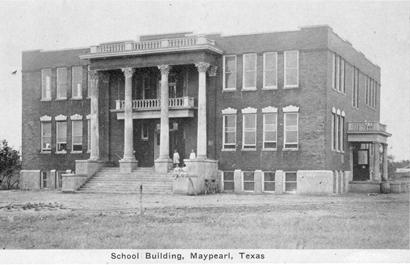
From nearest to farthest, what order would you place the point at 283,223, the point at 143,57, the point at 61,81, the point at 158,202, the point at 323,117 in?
the point at 283,223
the point at 158,202
the point at 323,117
the point at 143,57
the point at 61,81

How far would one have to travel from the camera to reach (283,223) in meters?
17.3

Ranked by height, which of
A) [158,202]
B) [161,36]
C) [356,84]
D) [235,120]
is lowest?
[158,202]

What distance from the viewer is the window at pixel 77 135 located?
132ft

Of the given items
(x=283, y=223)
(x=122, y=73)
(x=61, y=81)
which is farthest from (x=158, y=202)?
(x=61, y=81)

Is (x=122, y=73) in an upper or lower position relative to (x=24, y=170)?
upper

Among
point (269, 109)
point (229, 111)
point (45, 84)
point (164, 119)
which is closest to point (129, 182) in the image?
point (164, 119)

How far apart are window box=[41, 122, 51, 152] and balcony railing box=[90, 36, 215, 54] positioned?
23.0ft

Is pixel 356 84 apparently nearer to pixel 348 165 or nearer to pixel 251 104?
pixel 348 165

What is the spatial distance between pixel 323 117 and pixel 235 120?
493 centimetres

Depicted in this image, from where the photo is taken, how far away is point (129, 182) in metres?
34.6

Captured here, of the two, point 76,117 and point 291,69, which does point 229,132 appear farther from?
point 76,117

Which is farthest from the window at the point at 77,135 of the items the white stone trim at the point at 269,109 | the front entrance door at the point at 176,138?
the white stone trim at the point at 269,109

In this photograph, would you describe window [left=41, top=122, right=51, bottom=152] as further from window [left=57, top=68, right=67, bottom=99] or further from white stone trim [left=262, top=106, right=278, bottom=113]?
white stone trim [left=262, top=106, right=278, bottom=113]

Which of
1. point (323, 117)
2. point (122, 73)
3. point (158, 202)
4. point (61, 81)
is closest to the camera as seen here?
point (158, 202)
